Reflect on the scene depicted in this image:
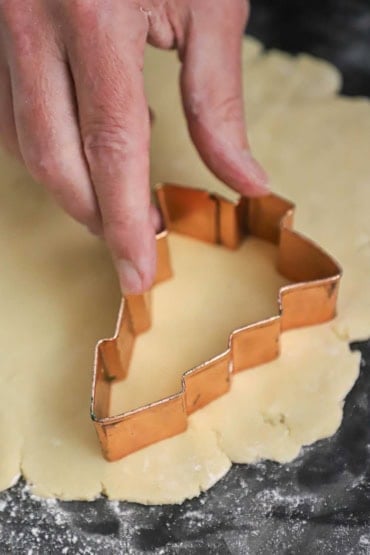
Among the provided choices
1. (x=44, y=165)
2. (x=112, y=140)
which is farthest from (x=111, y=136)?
(x=44, y=165)

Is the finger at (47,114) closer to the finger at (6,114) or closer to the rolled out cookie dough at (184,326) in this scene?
the finger at (6,114)

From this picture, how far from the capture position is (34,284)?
1264mm

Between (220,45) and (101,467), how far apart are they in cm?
70

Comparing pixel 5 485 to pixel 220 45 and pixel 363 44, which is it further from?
pixel 363 44

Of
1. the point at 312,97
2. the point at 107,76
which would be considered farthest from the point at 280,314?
the point at 312,97

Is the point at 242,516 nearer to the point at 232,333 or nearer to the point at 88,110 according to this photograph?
the point at 232,333

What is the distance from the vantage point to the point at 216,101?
3.83 feet

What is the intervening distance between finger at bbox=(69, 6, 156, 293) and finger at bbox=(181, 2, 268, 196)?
140 millimetres

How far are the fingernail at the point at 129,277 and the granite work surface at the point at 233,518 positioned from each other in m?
0.31

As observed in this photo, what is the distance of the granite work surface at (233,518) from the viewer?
1035 mm

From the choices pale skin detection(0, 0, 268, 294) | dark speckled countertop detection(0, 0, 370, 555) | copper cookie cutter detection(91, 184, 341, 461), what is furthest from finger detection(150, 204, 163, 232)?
dark speckled countertop detection(0, 0, 370, 555)

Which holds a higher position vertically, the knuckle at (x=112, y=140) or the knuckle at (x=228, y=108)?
the knuckle at (x=112, y=140)

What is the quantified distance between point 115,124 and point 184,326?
14.2 inches

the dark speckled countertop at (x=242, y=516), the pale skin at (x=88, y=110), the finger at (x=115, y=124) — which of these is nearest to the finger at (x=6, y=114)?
the pale skin at (x=88, y=110)
